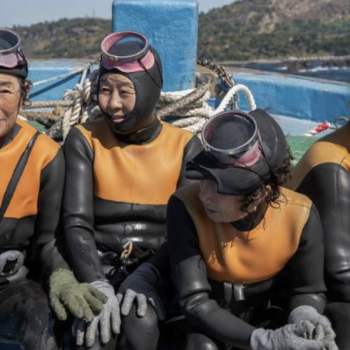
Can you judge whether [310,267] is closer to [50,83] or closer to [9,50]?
[9,50]

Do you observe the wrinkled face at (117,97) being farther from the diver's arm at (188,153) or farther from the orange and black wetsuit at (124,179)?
the diver's arm at (188,153)

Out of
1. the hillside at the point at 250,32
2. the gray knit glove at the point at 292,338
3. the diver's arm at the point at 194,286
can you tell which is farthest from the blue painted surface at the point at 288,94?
the hillside at the point at 250,32

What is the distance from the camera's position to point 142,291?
9.66 ft

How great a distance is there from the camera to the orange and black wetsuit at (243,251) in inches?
112

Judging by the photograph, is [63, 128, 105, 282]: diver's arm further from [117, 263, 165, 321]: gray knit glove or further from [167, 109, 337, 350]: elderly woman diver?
[167, 109, 337, 350]: elderly woman diver

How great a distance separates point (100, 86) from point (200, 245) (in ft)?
2.69

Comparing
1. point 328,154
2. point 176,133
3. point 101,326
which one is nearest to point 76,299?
point 101,326

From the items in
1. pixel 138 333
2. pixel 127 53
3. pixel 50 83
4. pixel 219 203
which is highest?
pixel 127 53

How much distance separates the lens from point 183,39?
531cm

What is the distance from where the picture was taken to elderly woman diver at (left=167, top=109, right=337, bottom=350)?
8.80ft

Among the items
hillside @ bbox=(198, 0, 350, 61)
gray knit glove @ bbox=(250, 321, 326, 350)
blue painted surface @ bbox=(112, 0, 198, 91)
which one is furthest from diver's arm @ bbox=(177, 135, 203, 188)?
hillside @ bbox=(198, 0, 350, 61)

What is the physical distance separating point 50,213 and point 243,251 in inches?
32.2

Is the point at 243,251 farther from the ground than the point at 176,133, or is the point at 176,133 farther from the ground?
the point at 176,133

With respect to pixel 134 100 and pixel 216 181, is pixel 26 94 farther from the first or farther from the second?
pixel 216 181
